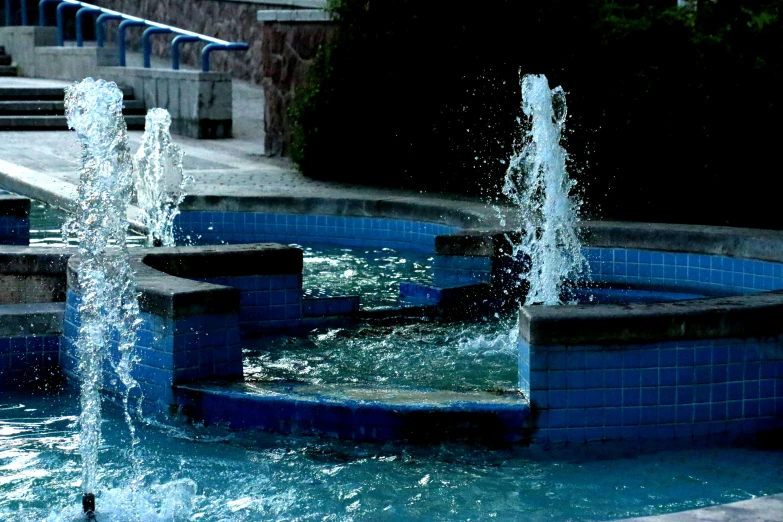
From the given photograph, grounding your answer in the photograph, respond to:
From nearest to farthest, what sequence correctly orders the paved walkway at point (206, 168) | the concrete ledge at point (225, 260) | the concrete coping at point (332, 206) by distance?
the concrete ledge at point (225, 260)
the concrete coping at point (332, 206)
the paved walkway at point (206, 168)

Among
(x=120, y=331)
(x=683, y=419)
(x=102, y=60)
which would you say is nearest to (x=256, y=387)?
(x=120, y=331)

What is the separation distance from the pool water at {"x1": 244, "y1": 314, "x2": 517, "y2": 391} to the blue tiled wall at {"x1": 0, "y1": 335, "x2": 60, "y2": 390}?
0.90 m

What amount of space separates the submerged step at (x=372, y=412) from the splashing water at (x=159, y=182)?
354cm

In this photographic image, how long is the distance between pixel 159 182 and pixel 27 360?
13.8ft

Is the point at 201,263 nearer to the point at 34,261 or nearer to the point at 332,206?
the point at 34,261

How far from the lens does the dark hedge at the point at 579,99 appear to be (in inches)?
358

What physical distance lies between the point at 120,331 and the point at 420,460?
149cm

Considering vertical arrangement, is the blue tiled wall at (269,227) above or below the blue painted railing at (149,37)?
below

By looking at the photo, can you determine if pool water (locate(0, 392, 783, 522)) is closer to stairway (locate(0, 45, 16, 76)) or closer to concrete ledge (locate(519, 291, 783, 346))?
concrete ledge (locate(519, 291, 783, 346))

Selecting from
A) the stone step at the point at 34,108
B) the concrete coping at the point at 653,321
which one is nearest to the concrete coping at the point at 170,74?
the stone step at the point at 34,108

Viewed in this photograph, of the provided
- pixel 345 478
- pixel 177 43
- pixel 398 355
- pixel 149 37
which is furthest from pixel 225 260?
pixel 149 37

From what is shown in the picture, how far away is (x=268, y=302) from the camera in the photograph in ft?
22.2

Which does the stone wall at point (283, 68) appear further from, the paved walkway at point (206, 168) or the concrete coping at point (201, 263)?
the concrete coping at point (201, 263)

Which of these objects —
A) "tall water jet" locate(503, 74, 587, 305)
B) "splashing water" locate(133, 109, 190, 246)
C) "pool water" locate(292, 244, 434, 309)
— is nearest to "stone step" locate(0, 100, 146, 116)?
"splashing water" locate(133, 109, 190, 246)
